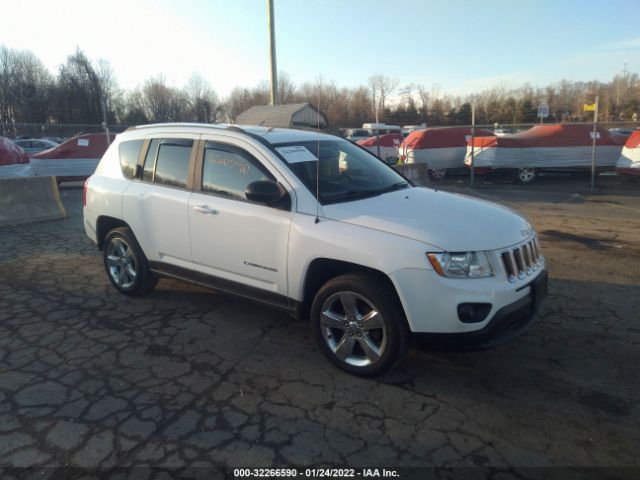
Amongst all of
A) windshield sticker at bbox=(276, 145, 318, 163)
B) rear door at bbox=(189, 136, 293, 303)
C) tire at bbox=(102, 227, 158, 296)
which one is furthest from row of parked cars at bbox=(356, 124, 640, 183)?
rear door at bbox=(189, 136, 293, 303)

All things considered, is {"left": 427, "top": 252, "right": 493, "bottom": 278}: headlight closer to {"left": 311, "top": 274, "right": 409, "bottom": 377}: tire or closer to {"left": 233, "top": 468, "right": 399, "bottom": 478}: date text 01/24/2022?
{"left": 311, "top": 274, "right": 409, "bottom": 377}: tire

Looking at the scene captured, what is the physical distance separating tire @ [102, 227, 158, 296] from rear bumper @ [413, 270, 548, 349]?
3.12 metres

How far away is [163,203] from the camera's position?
14.7ft

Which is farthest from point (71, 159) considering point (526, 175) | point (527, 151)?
point (526, 175)

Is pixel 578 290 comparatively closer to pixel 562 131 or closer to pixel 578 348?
pixel 578 348

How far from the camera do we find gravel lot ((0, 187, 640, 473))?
2688 mm

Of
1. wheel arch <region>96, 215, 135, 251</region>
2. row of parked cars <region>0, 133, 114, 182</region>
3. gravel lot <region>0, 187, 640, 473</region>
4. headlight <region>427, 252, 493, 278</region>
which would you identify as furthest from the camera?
row of parked cars <region>0, 133, 114, 182</region>

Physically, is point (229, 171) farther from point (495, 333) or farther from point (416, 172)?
point (416, 172)

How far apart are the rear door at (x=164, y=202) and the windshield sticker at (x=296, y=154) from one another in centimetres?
101

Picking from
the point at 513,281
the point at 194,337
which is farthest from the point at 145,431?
the point at 513,281

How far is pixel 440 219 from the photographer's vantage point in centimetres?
333

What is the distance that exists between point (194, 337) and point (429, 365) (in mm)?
2070

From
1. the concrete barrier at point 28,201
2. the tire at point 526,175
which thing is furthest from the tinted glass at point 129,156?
the tire at point 526,175

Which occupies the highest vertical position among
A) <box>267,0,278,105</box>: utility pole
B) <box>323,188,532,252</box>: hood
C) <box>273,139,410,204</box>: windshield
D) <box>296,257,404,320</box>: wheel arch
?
<box>267,0,278,105</box>: utility pole
